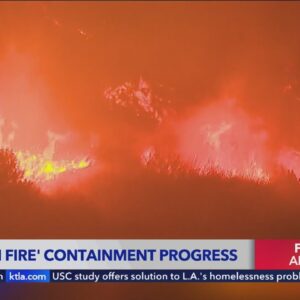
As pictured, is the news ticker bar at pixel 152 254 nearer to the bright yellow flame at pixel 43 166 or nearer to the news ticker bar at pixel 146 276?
the news ticker bar at pixel 146 276

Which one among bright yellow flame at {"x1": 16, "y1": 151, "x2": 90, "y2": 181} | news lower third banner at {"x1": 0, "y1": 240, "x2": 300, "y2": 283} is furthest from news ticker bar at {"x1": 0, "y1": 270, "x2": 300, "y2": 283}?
bright yellow flame at {"x1": 16, "y1": 151, "x2": 90, "y2": 181}

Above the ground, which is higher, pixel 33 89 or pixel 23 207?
pixel 33 89

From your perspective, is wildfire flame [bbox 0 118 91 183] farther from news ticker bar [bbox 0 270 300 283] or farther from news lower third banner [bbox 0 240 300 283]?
news ticker bar [bbox 0 270 300 283]

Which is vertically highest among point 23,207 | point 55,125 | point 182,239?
point 55,125

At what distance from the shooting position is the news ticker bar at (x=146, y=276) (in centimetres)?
179

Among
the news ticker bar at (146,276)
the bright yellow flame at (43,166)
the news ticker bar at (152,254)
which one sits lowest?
the news ticker bar at (146,276)

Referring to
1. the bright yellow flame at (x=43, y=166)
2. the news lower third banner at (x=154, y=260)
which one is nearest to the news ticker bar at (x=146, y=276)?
the news lower third banner at (x=154, y=260)

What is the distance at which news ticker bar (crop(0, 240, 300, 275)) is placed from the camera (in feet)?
5.83

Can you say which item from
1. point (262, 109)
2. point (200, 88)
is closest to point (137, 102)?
point (200, 88)

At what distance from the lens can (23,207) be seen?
1.78m

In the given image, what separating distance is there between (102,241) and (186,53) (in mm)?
1011

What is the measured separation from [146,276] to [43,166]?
29.3 inches

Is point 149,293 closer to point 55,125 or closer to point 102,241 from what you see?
point 102,241

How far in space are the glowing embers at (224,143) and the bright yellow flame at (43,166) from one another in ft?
1.70
